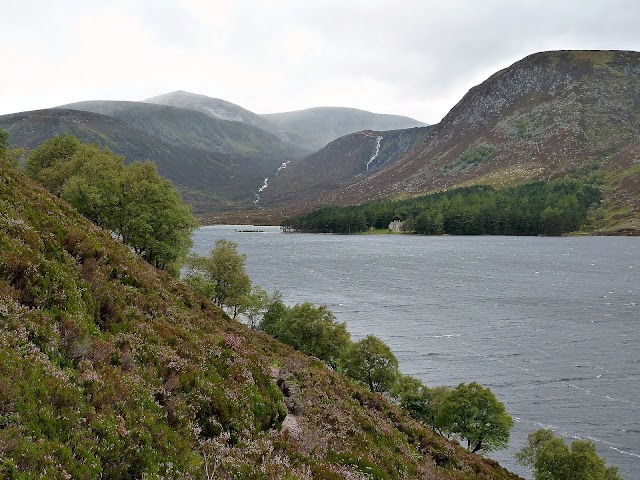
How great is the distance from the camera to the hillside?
403 inches

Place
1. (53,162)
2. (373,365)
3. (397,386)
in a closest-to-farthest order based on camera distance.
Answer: (397,386) < (373,365) < (53,162)

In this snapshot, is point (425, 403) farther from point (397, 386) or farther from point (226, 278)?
point (226, 278)

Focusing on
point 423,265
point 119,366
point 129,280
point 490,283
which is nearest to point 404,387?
point 129,280

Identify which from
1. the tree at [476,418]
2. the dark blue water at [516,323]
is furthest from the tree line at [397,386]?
the dark blue water at [516,323]

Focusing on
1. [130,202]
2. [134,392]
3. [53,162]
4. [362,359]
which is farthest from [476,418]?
[53,162]

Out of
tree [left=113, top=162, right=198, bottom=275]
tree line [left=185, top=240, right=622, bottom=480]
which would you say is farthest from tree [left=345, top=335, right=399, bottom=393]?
tree [left=113, top=162, right=198, bottom=275]

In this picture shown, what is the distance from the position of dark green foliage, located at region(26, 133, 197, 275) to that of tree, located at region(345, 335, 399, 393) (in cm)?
2632

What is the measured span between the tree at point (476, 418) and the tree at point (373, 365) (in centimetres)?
806

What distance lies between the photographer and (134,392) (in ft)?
42.1

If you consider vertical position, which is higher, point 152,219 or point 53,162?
point 53,162

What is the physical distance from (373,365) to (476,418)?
12.0 meters

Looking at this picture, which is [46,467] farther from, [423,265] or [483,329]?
[423,265]

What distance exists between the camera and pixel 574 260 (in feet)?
487

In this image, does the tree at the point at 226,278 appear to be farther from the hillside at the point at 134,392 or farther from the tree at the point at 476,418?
the hillside at the point at 134,392
